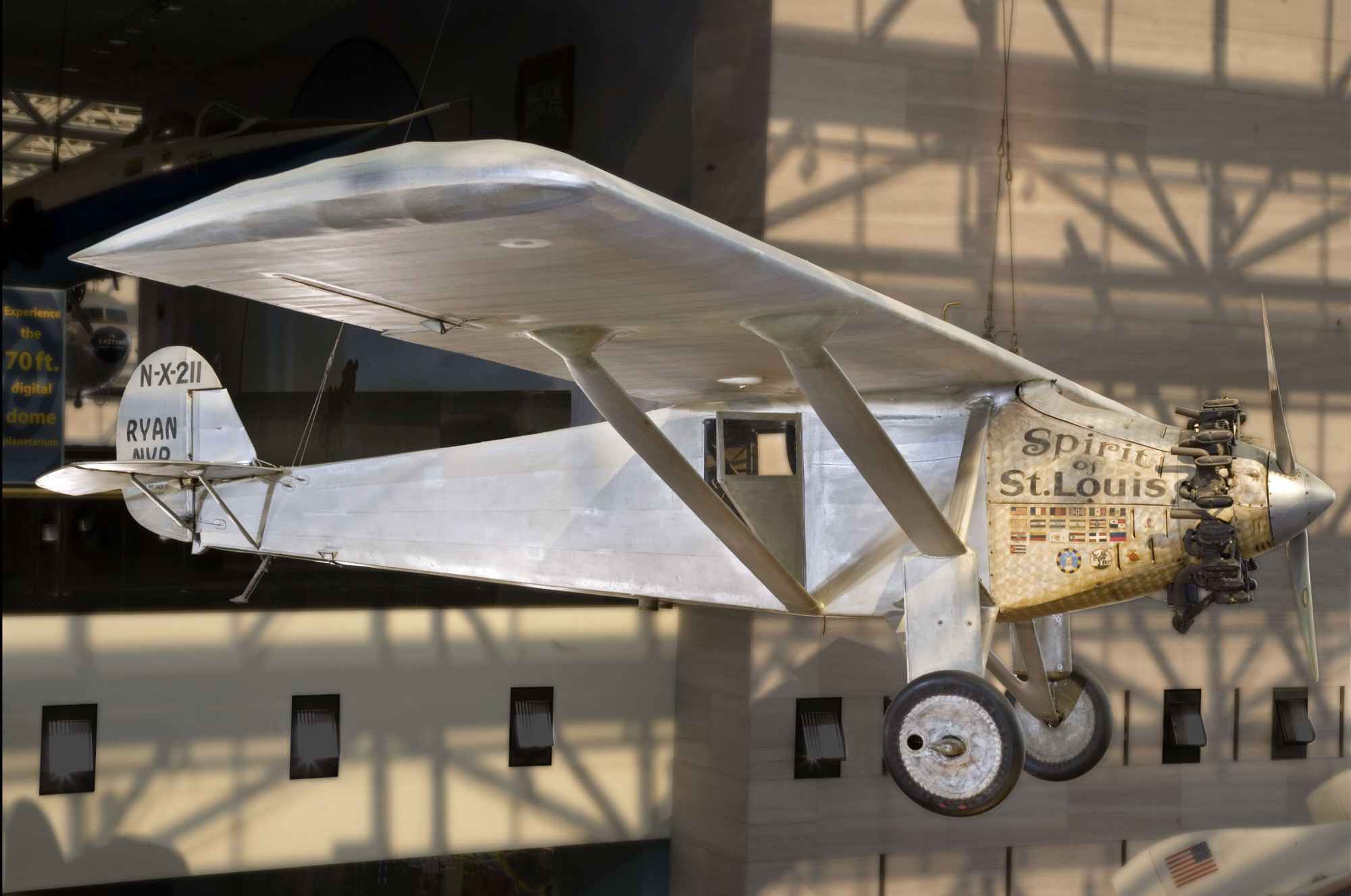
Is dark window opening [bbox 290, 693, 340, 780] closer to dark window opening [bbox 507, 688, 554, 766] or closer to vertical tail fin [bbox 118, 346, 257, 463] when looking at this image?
dark window opening [bbox 507, 688, 554, 766]

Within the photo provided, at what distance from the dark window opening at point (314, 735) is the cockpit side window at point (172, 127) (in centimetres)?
396

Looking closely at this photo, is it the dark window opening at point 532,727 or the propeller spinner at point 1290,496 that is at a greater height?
the propeller spinner at point 1290,496

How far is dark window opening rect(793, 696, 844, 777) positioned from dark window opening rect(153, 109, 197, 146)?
229 inches

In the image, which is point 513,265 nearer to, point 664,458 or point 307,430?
point 664,458

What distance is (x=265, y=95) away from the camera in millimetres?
7945

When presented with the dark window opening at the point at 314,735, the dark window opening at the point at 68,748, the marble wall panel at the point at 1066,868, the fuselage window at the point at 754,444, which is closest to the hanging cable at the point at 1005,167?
the marble wall panel at the point at 1066,868

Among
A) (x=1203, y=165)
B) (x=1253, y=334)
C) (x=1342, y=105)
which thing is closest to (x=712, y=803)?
(x=1253, y=334)

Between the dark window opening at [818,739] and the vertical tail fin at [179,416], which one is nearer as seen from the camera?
the vertical tail fin at [179,416]

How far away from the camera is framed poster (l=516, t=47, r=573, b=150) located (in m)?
8.38

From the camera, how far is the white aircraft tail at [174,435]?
20.1 feet

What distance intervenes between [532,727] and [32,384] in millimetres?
4246

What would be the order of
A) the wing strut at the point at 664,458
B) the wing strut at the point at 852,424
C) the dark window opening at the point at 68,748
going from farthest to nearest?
the dark window opening at the point at 68,748, the wing strut at the point at 664,458, the wing strut at the point at 852,424

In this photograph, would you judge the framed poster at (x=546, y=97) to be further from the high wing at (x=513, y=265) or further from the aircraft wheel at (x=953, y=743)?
the aircraft wheel at (x=953, y=743)

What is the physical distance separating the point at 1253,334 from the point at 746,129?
4.60 meters
